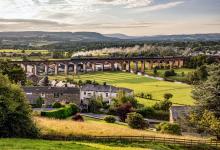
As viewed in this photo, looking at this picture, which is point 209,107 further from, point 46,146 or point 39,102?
point 39,102

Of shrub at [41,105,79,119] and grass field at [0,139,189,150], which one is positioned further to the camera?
shrub at [41,105,79,119]

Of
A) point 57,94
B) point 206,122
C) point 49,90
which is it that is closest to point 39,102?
point 49,90

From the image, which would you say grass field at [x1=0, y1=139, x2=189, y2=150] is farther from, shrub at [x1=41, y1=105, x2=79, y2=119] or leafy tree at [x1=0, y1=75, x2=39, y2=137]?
shrub at [x1=41, y1=105, x2=79, y2=119]

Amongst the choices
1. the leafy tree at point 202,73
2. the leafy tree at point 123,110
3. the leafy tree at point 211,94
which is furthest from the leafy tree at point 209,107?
the leafy tree at point 202,73

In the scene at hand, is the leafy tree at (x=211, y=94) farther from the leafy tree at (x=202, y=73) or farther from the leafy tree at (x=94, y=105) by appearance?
the leafy tree at (x=202, y=73)

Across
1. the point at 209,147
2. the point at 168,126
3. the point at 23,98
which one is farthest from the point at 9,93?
the point at 168,126

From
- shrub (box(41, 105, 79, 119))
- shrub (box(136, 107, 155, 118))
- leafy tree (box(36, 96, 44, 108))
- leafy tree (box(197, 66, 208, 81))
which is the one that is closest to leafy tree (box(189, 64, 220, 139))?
shrub (box(41, 105, 79, 119))
